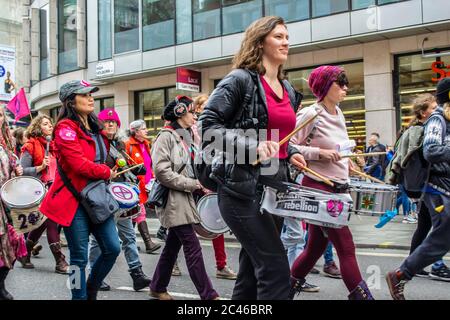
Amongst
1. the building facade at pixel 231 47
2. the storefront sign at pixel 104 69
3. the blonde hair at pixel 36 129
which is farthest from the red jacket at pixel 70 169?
the storefront sign at pixel 104 69

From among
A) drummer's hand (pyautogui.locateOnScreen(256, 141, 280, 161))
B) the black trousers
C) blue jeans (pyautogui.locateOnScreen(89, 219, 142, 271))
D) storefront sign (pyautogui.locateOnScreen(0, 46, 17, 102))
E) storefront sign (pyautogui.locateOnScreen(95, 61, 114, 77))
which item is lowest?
blue jeans (pyautogui.locateOnScreen(89, 219, 142, 271))

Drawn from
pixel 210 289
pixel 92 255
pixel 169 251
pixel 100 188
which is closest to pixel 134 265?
pixel 92 255

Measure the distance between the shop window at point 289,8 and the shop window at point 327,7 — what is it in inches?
10.8

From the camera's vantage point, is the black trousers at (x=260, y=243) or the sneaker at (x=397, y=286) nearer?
the black trousers at (x=260, y=243)

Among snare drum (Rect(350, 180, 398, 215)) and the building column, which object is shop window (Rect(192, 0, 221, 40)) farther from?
snare drum (Rect(350, 180, 398, 215))

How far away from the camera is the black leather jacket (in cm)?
316

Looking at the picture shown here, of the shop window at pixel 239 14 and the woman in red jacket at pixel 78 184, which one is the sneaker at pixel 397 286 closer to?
the woman in red jacket at pixel 78 184

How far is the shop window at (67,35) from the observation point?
25.5 m

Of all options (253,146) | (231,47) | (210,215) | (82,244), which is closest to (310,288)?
(210,215)

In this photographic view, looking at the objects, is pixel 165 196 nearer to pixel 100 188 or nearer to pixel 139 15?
pixel 100 188

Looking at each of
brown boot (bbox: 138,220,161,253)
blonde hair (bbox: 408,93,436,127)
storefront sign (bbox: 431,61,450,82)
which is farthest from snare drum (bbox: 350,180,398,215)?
storefront sign (bbox: 431,61,450,82)

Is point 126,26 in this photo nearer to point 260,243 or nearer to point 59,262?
point 59,262

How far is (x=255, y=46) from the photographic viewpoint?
343 cm
